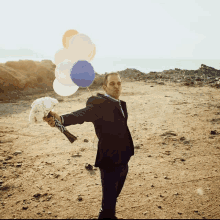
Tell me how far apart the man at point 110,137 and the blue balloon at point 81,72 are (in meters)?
0.39

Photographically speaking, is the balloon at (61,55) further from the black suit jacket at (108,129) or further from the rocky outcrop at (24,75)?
the rocky outcrop at (24,75)

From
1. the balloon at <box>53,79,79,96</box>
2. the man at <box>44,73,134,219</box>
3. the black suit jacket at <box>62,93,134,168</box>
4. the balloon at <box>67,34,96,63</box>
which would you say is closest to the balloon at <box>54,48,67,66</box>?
the balloon at <box>67,34,96,63</box>

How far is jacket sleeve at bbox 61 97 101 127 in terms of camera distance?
154 cm

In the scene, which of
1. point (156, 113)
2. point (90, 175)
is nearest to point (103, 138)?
point (90, 175)

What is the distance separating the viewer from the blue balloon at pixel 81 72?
7.18 feet

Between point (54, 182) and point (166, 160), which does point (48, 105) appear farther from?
point (166, 160)

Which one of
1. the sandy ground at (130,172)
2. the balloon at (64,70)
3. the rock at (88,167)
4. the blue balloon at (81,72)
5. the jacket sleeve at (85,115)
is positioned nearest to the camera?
the jacket sleeve at (85,115)

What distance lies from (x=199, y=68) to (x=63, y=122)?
20.4 meters

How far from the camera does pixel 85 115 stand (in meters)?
1.63

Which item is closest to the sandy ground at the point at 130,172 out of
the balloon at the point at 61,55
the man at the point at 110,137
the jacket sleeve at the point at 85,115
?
the man at the point at 110,137

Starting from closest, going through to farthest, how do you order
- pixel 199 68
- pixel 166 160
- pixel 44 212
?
pixel 44 212 → pixel 166 160 → pixel 199 68

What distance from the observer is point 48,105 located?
5.36ft

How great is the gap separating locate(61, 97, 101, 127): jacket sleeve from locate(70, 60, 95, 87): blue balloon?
0.62 m

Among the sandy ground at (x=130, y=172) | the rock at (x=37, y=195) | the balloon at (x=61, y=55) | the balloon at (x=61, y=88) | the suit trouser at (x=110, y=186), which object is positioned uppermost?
the balloon at (x=61, y=55)
